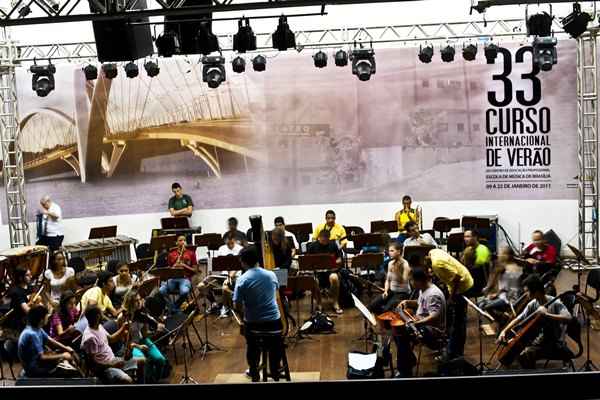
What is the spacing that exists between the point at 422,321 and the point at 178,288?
411cm

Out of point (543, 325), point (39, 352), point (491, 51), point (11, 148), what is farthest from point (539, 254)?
point (11, 148)

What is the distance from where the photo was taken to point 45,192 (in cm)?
1470

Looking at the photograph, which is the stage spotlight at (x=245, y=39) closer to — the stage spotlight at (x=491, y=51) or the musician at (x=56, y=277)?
the musician at (x=56, y=277)

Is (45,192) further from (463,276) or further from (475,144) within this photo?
(463,276)

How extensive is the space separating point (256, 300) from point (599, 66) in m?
9.48

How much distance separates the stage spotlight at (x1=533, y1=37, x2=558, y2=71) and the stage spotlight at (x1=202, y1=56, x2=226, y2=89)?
4962 millimetres

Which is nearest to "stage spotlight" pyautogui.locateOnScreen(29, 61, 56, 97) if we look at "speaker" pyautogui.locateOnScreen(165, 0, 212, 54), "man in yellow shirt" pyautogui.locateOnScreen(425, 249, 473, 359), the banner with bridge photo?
the banner with bridge photo

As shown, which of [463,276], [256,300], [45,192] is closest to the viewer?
[256,300]

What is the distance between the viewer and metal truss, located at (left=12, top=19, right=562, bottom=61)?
1324cm

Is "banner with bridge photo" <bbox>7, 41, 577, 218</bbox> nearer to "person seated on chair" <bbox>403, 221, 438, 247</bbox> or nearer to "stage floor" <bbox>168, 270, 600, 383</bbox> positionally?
"person seated on chair" <bbox>403, 221, 438, 247</bbox>

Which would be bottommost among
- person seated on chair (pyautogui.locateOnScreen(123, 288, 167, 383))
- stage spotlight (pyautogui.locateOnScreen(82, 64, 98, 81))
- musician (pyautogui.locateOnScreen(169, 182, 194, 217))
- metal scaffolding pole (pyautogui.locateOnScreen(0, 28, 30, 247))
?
person seated on chair (pyautogui.locateOnScreen(123, 288, 167, 383))

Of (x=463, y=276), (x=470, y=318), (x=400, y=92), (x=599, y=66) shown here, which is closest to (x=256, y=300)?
(x=463, y=276)

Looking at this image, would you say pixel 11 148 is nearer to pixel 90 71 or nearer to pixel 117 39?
pixel 90 71

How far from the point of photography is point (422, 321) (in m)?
7.98
